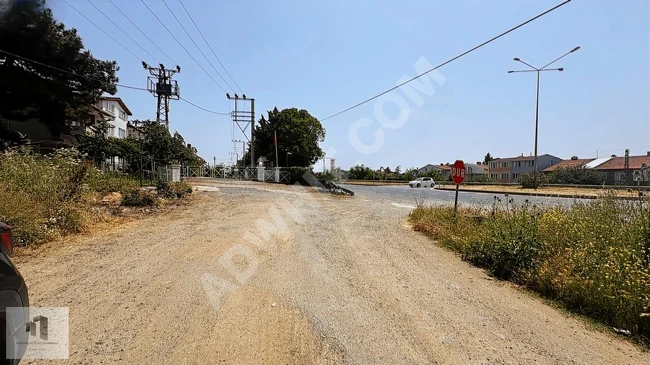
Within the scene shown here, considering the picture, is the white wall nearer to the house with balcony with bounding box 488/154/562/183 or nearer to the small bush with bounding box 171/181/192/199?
the small bush with bounding box 171/181/192/199

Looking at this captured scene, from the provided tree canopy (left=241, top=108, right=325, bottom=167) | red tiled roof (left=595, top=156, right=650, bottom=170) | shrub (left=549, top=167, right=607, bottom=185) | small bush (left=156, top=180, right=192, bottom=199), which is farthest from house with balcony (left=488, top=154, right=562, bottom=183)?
small bush (left=156, top=180, right=192, bottom=199)

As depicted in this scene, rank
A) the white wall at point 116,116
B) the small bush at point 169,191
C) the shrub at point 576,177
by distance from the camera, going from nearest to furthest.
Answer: the small bush at point 169,191 → the shrub at point 576,177 → the white wall at point 116,116

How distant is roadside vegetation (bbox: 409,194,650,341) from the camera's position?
3.98m

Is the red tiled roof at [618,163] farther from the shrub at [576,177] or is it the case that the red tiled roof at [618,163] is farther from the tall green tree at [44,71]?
the tall green tree at [44,71]

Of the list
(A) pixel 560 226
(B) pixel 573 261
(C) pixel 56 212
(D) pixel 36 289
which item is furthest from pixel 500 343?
(C) pixel 56 212

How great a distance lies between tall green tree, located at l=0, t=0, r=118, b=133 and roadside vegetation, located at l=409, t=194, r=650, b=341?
2367cm

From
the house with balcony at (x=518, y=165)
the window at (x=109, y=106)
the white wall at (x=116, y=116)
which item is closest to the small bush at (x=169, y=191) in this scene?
the white wall at (x=116, y=116)

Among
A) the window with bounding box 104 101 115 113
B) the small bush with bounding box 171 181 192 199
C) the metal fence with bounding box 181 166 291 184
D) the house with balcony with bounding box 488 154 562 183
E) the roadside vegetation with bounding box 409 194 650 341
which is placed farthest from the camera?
the house with balcony with bounding box 488 154 562 183

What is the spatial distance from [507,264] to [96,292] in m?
6.18

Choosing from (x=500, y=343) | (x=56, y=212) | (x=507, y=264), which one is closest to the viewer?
(x=500, y=343)

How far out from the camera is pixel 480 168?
9688 centimetres

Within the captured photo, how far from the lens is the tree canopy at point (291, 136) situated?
45125 millimetres

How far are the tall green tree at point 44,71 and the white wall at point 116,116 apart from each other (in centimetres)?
2215

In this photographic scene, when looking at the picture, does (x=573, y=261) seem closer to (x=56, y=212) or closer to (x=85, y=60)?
(x=56, y=212)
